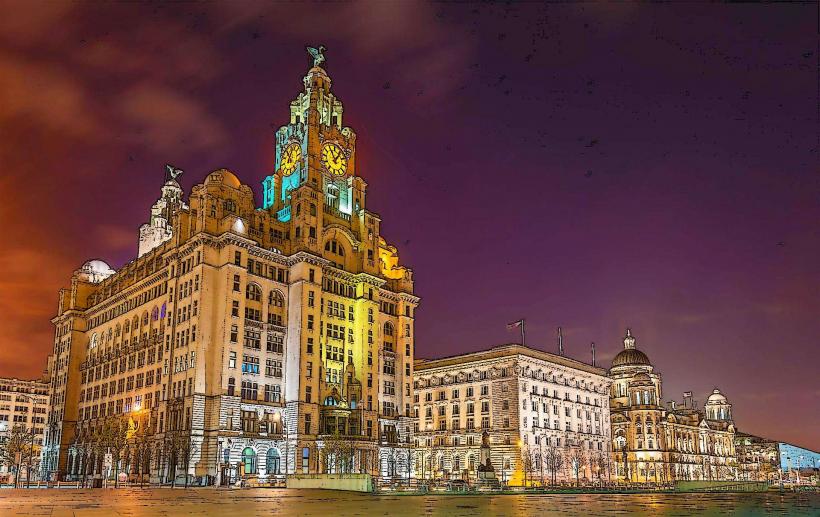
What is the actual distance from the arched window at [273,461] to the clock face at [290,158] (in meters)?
51.6

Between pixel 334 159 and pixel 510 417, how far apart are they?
62289 millimetres

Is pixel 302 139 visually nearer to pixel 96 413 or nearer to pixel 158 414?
pixel 158 414

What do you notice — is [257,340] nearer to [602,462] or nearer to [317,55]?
[317,55]

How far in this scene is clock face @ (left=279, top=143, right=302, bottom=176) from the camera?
135m

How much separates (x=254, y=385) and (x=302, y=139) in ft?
156

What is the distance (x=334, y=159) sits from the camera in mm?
141250

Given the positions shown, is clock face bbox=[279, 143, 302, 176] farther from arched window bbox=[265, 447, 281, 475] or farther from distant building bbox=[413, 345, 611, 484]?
distant building bbox=[413, 345, 611, 484]

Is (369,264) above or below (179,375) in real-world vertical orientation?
above

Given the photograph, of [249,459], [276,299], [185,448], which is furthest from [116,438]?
[276,299]

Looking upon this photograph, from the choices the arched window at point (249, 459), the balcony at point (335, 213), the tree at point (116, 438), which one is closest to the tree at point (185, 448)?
the arched window at point (249, 459)

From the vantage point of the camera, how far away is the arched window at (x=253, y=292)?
116m

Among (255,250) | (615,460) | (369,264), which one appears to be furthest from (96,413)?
(615,460)

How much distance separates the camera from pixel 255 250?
384 ft

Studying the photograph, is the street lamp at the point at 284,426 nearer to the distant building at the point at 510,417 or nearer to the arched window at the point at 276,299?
the arched window at the point at 276,299
